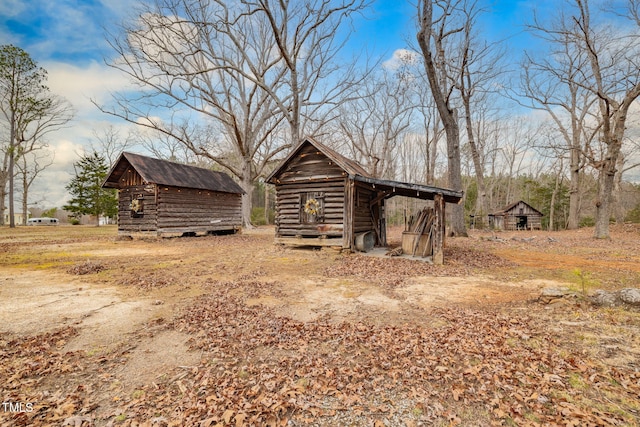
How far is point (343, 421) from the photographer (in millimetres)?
2908

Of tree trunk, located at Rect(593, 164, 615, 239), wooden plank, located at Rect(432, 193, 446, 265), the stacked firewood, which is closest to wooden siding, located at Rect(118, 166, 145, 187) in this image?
the stacked firewood

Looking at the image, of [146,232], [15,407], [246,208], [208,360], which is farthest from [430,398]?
[246,208]

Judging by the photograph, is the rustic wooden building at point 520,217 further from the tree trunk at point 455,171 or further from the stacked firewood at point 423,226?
the stacked firewood at point 423,226

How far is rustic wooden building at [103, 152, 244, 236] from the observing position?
19109mm

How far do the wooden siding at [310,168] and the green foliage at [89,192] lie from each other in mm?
33482

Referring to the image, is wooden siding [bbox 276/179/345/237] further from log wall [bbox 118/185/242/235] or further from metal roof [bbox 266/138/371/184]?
log wall [bbox 118/185/242/235]

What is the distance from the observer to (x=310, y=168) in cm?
A: 1467

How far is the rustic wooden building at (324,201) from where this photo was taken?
1346 cm

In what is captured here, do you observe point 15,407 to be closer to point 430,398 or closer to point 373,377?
point 373,377

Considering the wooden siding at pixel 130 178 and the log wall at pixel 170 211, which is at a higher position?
the wooden siding at pixel 130 178

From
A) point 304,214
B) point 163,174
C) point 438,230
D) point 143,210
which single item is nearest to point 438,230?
point 438,230

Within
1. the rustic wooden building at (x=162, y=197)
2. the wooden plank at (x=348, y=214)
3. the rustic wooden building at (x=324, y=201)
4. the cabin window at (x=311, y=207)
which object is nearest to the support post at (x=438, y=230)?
the rustic wooden building at (x=324, y=201)

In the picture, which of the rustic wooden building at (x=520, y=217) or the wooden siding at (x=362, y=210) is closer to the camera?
the wooden siding at (x=362, y=210)

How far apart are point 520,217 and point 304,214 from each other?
99.4ft
